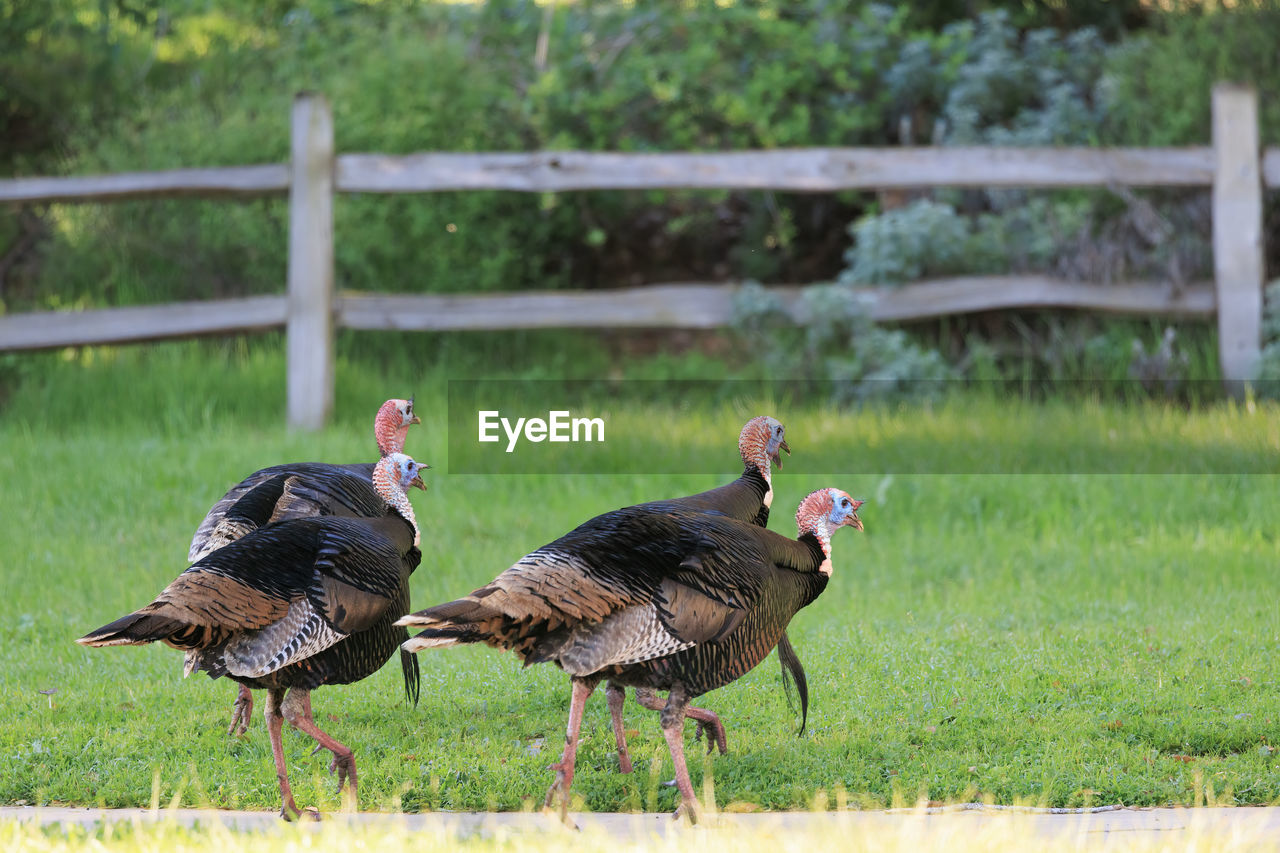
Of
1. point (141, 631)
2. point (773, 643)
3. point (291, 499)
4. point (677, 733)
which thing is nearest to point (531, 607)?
point (677, 733)

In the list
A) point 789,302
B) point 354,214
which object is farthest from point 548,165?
point 354,214

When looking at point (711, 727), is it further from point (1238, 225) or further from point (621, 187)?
point (1238, 225)

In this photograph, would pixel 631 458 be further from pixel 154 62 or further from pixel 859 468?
pixel 154 62

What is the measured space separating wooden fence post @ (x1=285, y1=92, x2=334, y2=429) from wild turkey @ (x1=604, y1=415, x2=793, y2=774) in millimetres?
5612

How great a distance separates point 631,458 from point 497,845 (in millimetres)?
6189

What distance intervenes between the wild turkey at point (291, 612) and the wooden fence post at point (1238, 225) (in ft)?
25.2

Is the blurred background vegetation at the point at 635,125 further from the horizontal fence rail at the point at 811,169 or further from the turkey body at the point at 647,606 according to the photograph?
the turkey body at the point at 647,606

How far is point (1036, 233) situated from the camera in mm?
12492

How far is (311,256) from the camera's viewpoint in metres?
11.1

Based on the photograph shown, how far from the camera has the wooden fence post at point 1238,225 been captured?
10797 mm

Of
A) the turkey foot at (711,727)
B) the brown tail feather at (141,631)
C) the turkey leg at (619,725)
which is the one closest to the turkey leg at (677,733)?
the turkey leg at (619,725)

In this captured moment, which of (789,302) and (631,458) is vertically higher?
(789,302)

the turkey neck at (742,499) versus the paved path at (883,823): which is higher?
the turkey neck at (742,499)

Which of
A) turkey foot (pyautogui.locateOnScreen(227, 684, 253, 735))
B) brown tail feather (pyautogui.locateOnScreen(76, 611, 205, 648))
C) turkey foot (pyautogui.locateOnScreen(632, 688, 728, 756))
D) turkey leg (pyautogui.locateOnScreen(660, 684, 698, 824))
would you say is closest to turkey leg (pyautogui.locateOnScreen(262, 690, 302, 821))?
brown tail feather (pyautogui.locateOnScreen(76, 611, 205, 648))
